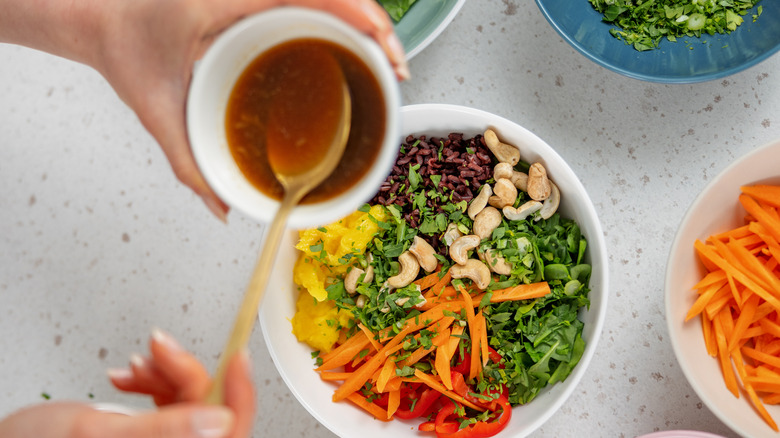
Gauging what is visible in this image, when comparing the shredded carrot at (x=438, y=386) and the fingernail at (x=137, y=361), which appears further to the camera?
the shredded carrot at (x=438, y=386)

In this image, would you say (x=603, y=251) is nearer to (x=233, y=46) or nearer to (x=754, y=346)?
(x=754, y=346)

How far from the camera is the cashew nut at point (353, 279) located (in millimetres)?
1230

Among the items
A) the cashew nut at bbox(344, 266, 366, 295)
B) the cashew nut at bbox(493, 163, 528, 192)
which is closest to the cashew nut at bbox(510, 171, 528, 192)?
the cashew nut at bbox(493, 163, 528, 192)

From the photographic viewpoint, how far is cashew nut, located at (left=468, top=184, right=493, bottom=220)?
1220 mm

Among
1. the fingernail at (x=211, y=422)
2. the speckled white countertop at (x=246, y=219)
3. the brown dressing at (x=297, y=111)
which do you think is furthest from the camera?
the speckled white countertop at (x=246, y=219)

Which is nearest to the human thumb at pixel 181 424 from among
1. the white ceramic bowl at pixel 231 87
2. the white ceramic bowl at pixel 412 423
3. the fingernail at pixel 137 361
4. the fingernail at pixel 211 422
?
the fingernail at pixel 211 422

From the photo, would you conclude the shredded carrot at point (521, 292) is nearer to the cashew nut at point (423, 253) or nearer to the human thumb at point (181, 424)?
the cashew nut at point (423, 253)

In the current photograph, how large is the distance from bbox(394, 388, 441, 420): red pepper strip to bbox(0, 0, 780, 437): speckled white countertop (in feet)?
0.93

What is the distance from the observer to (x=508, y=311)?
123cm

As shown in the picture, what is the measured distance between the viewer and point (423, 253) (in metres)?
1.22

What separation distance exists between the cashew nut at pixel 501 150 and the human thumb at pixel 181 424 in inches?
29.5

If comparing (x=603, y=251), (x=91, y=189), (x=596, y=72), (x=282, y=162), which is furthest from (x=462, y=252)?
(x=91, y=189)

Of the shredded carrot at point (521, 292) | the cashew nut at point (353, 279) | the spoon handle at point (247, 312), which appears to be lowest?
the cashew nut at point (353, 279)

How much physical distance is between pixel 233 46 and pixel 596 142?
91 centimetres
